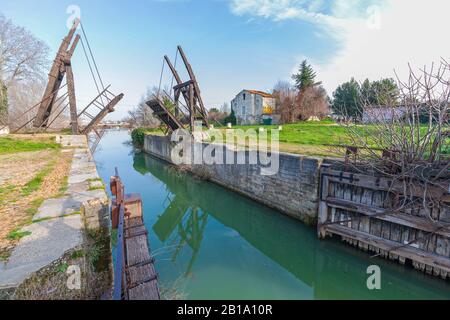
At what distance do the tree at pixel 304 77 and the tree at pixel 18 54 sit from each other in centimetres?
2956

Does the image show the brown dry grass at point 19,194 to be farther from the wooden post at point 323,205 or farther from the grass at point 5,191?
the wooden post at point 323,205

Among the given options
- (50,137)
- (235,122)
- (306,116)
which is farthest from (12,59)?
(306,116)

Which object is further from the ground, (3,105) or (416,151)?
(3,105)

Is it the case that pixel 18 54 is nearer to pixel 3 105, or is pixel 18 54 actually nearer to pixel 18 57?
pixel 18 57

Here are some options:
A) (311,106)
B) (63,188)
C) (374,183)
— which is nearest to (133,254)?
(63,188)

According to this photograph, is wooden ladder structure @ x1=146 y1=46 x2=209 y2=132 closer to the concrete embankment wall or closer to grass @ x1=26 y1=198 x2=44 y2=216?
the concrete embankment wall

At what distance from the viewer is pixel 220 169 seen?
10766mm

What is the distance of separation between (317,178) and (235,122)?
29192 millimetres

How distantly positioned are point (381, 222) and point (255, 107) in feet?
93.7

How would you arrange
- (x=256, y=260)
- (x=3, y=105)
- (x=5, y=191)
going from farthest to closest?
(x=3, y=105), (x=256, y=260), (x=5, y=191)

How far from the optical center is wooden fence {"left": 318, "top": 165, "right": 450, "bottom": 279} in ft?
13.7

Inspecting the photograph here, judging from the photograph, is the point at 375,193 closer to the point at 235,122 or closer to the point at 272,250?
the point at 272,250

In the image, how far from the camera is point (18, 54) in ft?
61.8

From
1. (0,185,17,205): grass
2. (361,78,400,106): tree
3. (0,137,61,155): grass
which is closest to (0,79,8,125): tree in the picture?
(0,137,61,155): grass
